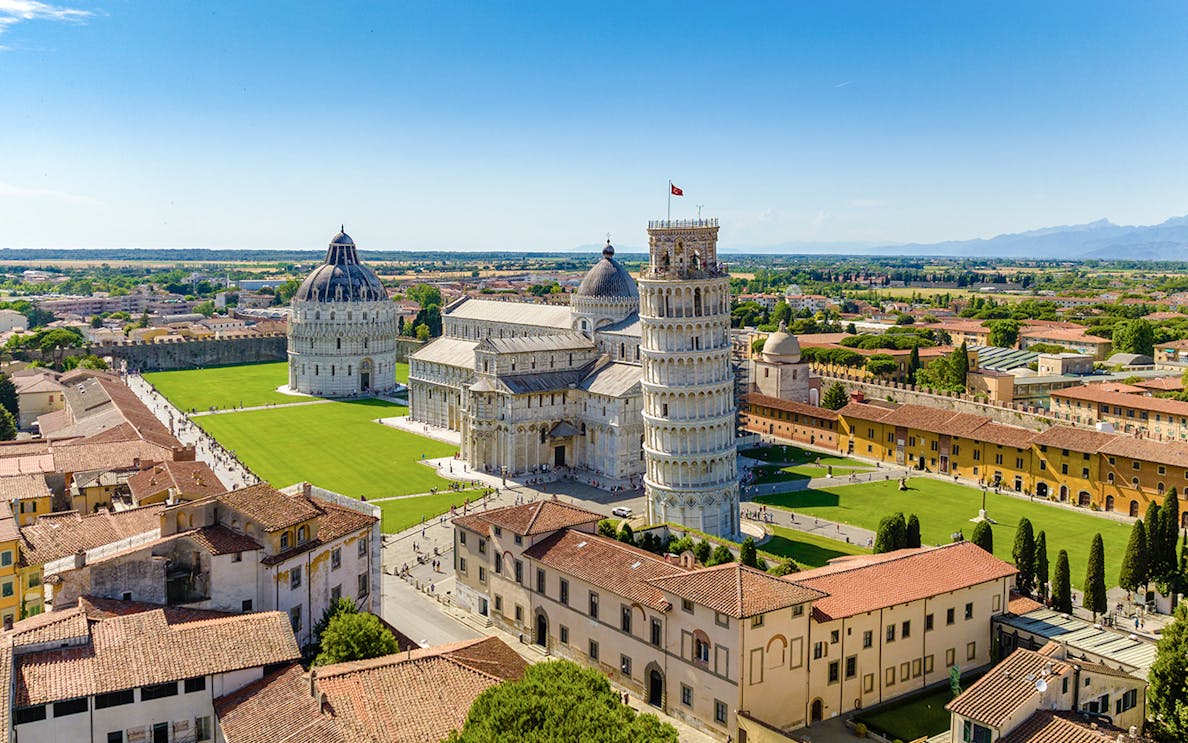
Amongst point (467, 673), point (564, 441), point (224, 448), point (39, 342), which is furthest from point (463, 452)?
point (39, 342)

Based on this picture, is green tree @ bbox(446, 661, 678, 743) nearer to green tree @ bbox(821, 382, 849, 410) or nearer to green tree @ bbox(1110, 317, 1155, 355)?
green tree @ bbox(821, 382, 849, 410)

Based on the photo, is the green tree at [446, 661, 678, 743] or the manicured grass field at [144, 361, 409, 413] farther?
the manicured grass field at [144, 361, 409, 413]

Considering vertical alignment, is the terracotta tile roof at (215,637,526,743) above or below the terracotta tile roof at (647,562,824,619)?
below

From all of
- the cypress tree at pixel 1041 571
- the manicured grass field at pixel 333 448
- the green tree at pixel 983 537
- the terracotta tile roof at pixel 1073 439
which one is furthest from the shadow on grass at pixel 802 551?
the manicured grass field at pixel 333 448

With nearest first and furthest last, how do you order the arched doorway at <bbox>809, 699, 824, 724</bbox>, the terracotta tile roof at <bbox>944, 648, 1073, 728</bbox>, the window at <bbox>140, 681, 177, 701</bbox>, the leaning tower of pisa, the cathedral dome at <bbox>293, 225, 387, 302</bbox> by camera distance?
the terracotta tile roof at <bbox>944, 648, 1073, 728</bbox>
the window at <bbox>140, 681, 177, 701</bbox>
the arched doorway at <bbox>809, 699, 824, 724</bbox>
the leaning tower of pisa
the cathedral dome at <bbox>293, 225, 387, 302</bbox>

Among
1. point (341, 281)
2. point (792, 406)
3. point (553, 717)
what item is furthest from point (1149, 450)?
point (341, 281)

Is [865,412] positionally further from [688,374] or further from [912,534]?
[912,534]

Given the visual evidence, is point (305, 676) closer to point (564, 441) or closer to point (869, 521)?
point (869, 521)

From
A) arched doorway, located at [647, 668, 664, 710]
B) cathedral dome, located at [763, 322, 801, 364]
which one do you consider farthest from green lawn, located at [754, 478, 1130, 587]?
arched doorway, located at [647, 668, 664, 710]
